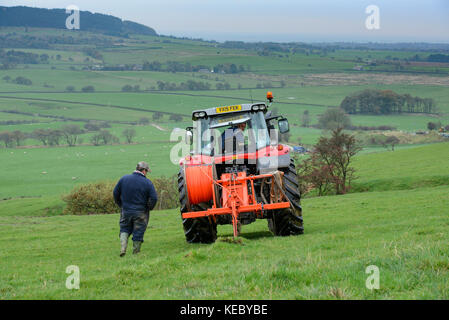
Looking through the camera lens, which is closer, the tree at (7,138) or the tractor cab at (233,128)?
the tractor cab at (233,128)

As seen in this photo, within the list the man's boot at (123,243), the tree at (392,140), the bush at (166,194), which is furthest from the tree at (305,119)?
the man's boot at (123,243)

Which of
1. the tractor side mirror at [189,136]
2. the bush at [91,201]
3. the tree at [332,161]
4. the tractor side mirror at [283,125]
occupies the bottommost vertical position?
the bush at [91,201]

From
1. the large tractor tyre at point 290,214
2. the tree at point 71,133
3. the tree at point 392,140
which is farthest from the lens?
the tree at point 71,133

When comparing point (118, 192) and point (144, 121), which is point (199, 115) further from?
point (144, 121)

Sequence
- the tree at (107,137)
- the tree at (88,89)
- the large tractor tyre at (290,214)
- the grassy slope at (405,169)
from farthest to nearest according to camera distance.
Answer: the tree at (88,89), the tree at (107,137), the grassy slope at (405,169), the large tractor tyre at (290,214)

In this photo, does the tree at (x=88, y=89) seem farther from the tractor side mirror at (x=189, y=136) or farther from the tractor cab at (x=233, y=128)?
the tractor cab at (x=233, y=128)

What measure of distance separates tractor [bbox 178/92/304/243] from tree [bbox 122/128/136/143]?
319 feet

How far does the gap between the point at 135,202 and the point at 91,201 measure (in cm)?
3515

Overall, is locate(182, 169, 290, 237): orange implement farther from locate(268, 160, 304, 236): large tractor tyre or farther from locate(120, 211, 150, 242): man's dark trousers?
locate(120, 211, 150, 242): man's dark trousers

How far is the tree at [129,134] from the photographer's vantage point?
10968 cm

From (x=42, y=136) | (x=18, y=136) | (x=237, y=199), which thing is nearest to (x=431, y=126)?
(x=42, y=136)

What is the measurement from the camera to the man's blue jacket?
39.9 feet

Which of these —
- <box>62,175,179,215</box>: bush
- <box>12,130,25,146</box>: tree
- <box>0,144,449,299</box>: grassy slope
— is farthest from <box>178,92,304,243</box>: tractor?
<box>12,130,25,146</box>: tree

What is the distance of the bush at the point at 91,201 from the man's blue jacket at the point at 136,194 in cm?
3402
